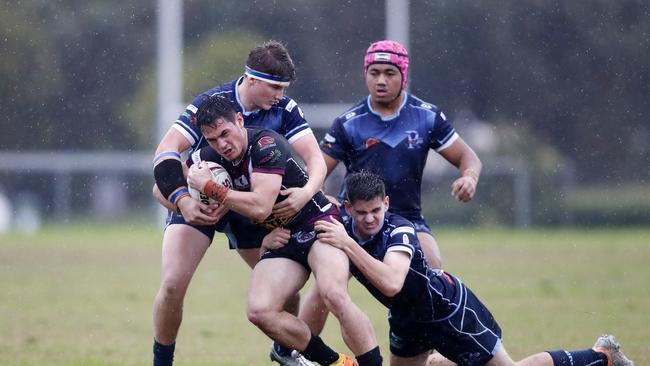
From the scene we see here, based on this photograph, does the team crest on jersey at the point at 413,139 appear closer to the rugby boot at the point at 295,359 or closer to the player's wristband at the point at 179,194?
the rugby boot at the point at 295,359

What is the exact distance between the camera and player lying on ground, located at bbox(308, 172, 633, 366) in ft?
21.5

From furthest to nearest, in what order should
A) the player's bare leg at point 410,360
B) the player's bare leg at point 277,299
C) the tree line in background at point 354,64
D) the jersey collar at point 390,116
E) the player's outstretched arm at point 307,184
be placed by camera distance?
1. the tree line in background at point 354,64
2. the jersey collar at point 390,116
3. the player's bare leg at point 410,360
4. the player's outstretched arm at point 307,184
5. the player's bare leg at point 277,299

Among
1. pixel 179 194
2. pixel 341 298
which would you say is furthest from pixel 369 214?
pixel 179 194

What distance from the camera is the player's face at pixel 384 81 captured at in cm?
777

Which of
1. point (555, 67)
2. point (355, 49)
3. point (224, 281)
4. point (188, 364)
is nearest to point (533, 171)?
point (555, 67)

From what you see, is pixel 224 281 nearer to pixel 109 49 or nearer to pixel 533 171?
pixel 533 171

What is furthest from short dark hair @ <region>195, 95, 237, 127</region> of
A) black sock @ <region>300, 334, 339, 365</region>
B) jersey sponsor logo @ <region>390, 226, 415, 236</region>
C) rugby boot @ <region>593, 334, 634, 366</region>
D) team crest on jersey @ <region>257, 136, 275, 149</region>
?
rugby boot @ <region>593, 334, 634, 366</region>

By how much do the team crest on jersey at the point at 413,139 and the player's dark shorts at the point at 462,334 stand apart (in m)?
1.26

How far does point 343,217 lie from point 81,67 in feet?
75.5

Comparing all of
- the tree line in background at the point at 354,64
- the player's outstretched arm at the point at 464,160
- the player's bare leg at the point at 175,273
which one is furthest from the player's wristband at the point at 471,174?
the tree line in background at the point at 354,64

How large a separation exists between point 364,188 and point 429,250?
1.33 metres

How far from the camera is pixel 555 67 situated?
26.2 m

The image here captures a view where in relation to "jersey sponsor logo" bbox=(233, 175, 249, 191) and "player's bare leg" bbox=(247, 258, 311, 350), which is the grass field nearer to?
"player's bare leg" bbox=(247, 258, 311, 350)

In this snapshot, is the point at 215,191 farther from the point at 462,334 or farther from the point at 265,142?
the point at 462,334
